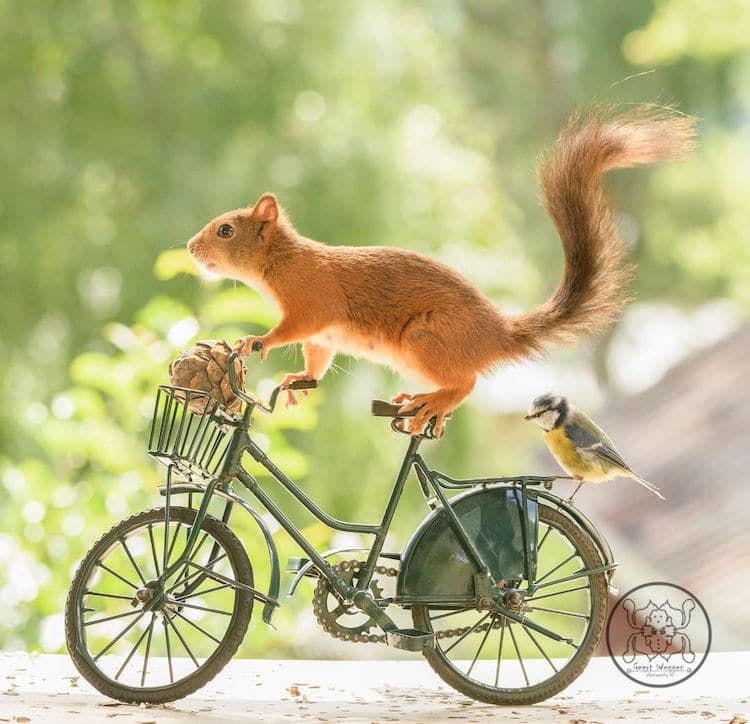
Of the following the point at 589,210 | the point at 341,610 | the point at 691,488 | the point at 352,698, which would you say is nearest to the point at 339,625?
the point at 341,610

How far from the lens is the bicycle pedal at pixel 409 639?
154 centimetres

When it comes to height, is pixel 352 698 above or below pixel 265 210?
Result: below

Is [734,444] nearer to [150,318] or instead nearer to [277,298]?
[150,318]

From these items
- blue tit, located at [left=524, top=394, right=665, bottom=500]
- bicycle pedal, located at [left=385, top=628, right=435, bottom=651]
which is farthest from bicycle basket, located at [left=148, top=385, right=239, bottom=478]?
blue tit, located at [left=524, top=394, right=665, bottom=500]

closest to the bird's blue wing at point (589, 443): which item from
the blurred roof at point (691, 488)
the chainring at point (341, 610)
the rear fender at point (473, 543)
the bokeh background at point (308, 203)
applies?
the rear fender at point (473, 543)

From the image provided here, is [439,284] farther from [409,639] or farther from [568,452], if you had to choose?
[409,639]

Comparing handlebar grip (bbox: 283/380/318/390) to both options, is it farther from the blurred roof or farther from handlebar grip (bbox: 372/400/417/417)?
the blurred roof

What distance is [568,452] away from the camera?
1.62 metres

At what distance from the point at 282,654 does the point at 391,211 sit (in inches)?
59.6

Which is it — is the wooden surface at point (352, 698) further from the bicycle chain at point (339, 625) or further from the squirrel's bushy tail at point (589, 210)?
the squirrel's bushy tail at point (589, 210)

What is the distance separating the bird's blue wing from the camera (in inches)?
63.4

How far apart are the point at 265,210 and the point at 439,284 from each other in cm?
25

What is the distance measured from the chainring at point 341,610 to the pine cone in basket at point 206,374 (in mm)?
270

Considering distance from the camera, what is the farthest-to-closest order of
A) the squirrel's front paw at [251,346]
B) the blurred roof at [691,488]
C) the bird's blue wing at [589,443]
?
the blurred roof at [691,488] < the bird's blue wing at [589,443] < the squirrel's front paw at [251,346]
